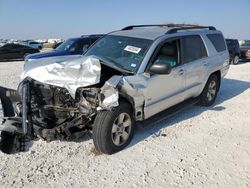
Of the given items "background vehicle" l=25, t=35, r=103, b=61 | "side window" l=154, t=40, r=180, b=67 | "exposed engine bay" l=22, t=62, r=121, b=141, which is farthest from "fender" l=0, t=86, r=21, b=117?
"background vehicle" l=25, t=35, r=103, b=61

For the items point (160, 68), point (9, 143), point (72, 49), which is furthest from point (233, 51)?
point (9, 143)

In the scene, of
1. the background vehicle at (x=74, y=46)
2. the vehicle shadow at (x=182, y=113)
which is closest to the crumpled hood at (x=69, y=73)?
the vehicle shadow at (x=182, y=113)

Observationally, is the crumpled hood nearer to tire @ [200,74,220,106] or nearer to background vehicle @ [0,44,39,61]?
tire @ [200,74,220,106]

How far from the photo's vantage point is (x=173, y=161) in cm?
399

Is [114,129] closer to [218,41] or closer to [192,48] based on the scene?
[192,48]

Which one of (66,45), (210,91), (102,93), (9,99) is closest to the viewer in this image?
(102,93)

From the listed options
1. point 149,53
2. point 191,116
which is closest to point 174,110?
point 191,116

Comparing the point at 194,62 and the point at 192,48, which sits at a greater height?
the point at 192,48

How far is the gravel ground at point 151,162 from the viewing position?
3.47 m

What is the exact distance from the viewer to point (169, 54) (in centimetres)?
520

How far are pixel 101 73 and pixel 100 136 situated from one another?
39.0 inches

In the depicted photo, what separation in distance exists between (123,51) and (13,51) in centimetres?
1753

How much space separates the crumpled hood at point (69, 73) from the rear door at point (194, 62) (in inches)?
85.2

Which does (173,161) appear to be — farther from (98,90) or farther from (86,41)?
(86,41)
